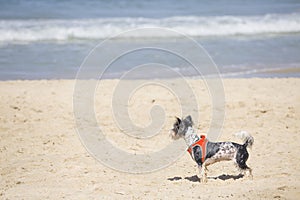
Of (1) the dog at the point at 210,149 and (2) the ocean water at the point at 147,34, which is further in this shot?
(2) the ocean water at the point at 147,34

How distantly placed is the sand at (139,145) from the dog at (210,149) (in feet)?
0.77

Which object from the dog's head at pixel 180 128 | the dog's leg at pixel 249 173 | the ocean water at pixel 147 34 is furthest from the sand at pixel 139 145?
the ocean water at pixel 147 34

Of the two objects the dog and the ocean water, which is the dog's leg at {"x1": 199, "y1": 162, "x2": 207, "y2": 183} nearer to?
the dog

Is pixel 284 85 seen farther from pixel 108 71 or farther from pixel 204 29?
pixel 204 29

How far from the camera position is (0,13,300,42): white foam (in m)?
16.7

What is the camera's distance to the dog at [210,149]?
609 centimetres

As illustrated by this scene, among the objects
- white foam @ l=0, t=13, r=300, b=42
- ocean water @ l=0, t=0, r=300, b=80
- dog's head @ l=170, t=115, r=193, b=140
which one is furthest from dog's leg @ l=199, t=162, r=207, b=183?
white foam @ l=0, t=13, r=300, b=42

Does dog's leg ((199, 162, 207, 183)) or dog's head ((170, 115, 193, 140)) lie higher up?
dog's head ((170, 115, 193, 140))

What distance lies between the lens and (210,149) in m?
6.11

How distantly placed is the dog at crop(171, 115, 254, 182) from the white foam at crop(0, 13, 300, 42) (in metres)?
10.5

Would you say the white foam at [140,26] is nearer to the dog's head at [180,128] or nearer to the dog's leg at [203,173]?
the dog's head at [180,128]

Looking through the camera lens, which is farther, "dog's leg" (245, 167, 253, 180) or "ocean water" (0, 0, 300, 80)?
"ocean water" (0, 0, 300, 80)

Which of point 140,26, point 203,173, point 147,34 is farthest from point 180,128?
point 140,26

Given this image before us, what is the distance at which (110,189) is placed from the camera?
6.09 m
